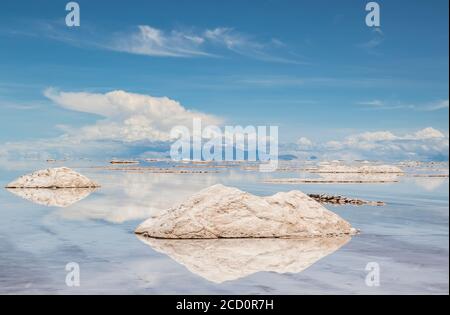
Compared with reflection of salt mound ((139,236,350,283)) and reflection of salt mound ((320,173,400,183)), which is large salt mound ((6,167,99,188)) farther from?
reflection of salt mound ((320,173,400,183))

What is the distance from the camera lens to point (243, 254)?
11.8 metres

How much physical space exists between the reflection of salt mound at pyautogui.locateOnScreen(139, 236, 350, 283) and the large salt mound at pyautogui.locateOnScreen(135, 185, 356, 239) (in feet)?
1.58

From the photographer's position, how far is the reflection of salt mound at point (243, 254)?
33.4 ft

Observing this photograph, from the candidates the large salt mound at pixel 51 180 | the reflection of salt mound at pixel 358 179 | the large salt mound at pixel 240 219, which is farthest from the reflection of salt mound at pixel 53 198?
the reflection of salt mound at pixel 358 179

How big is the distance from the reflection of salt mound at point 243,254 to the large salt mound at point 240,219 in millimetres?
481

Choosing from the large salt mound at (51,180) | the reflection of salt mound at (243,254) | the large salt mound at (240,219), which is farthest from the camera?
the large salt mound at (51,180)

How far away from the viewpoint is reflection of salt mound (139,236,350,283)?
33.4 ft

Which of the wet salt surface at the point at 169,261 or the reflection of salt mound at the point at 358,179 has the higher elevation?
the reflection of salt mound at the point at 358,179

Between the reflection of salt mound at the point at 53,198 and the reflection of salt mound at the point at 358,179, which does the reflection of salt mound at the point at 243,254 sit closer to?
the reflection of salt mound at the point at 53,198

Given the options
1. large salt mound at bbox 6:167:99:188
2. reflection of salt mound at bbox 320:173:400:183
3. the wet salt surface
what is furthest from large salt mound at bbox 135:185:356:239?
reflection of salt mound at bbox 320:173:400:183

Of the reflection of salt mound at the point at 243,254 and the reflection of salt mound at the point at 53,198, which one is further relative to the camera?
the reflection of salt mound at the point at 53,198

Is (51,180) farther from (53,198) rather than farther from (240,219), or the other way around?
(240,219)

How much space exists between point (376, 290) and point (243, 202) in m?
6.57
